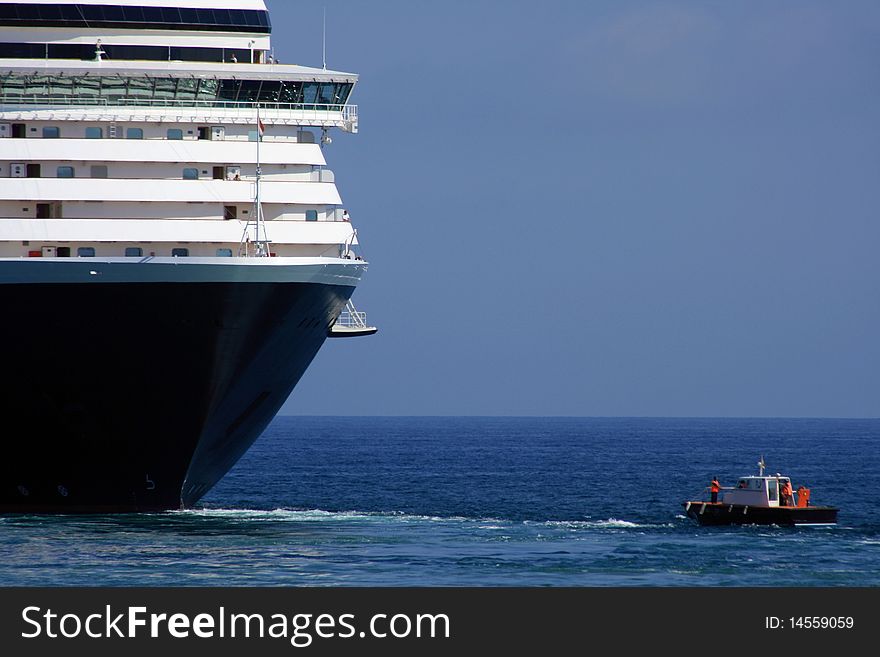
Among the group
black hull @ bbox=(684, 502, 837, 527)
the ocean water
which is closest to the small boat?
black hull @ bbox=(684, 502, 837, 527)

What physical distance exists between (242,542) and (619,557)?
33.0 feet

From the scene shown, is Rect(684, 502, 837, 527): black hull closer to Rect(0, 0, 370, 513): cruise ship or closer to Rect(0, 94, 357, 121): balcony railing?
Rect(0, 0, 370, 513): cruise ship

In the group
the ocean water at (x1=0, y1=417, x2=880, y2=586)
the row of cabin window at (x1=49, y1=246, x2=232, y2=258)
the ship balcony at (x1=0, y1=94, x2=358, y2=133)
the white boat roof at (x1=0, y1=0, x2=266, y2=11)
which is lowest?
the ocean water at (x1=0, y1=417, x2=880, y2=586)

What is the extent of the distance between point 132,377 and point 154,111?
749cm

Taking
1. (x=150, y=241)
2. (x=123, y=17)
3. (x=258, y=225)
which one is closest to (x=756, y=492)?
(x=258, y=225)

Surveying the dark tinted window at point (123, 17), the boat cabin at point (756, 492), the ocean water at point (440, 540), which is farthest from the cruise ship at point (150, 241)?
the boat cabin at point (756, 492)

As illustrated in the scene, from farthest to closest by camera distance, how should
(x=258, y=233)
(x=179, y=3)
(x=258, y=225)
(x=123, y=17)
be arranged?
(x=179, y=3) < (x=123, y=17) < (x=258, y=233) < (x=258, y=225)

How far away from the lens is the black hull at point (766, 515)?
55875 millimetres

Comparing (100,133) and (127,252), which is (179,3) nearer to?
(100,133)

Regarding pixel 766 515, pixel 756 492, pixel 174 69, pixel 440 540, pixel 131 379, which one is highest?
pixel 174 69

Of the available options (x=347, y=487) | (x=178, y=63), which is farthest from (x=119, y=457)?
(x=347, y=487)

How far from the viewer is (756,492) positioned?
187 ft

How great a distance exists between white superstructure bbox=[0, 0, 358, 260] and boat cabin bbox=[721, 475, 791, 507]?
16.3m

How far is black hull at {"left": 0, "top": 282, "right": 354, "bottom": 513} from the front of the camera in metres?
45.0
